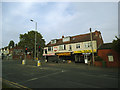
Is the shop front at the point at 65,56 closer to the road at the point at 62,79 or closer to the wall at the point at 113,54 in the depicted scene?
the wall at the point at 113,54

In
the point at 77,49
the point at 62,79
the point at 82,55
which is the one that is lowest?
the point at 62,79

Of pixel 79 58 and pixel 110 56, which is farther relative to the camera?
pixel 79 58

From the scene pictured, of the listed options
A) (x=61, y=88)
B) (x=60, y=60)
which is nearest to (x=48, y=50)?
(x=60, y=60)

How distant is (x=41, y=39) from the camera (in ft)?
134

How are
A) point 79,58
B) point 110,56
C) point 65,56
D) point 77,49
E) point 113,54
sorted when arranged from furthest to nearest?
point 65,56 → point 79,58 → point 77,49 → point 110,56 → point 113,54

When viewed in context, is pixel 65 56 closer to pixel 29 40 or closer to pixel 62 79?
pixel 62 79

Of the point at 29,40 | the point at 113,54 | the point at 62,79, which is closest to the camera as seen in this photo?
the point at 62,79

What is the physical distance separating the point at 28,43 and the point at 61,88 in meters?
36.1

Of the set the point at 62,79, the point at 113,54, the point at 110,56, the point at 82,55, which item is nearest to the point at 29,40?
the point at 82,55

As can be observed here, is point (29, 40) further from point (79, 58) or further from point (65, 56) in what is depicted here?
point (79, 58)

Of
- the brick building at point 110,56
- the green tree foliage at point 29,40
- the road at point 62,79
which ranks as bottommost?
the road at point 62,79

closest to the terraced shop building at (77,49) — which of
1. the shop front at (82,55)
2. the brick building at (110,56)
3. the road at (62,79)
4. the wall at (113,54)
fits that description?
the shop front at (82,55)

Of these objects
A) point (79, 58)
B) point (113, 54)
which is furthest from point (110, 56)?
point (79, 58)

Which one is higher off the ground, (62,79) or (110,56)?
(110,56)
